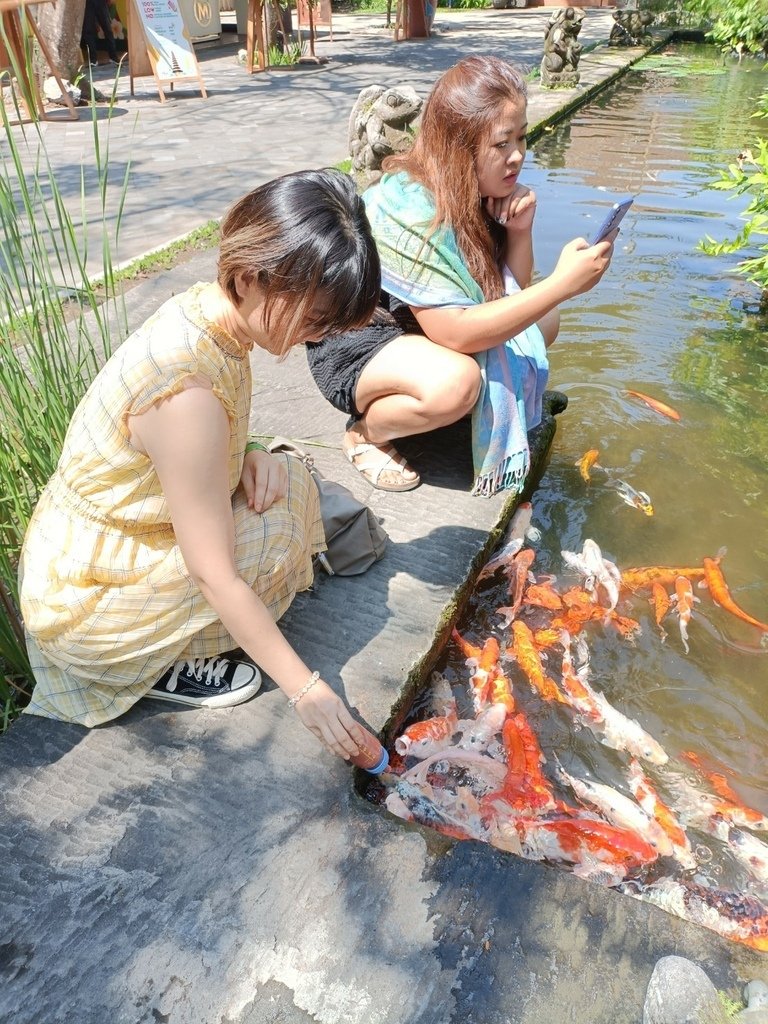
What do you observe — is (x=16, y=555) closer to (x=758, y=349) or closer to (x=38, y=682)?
(x=38, y=682)

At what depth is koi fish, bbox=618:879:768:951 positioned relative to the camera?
1929mm

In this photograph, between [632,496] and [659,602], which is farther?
[632,496]

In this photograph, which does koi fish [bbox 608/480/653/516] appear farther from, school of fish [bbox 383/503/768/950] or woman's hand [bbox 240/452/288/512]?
woman's hand [bbox 240/452/288/512]

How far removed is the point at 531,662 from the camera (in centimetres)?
271

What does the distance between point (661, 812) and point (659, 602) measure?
0.93m

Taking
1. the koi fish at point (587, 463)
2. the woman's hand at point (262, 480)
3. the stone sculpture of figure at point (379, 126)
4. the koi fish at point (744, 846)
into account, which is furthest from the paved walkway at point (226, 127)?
the koi fish at point (744, 846)

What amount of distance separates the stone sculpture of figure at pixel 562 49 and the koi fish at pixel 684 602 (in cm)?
1103

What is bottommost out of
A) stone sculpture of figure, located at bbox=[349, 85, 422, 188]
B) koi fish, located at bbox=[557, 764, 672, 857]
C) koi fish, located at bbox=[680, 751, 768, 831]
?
koi fish, located at bbox=[680, 751, 768, 831]

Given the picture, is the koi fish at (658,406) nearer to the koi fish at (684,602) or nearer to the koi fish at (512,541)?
the koi fish at (512,541)

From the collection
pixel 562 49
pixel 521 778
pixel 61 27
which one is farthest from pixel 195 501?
pixel 562 49

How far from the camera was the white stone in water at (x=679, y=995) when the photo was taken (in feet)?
4.95

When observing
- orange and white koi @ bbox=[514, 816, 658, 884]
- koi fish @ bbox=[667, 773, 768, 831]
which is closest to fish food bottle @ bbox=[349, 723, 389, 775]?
orange and white koi @ bbox=[514, 816, 658, 884]

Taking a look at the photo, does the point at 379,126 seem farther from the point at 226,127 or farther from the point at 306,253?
the point at 306,253

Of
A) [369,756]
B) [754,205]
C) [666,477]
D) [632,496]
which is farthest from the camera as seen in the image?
[754,205]
